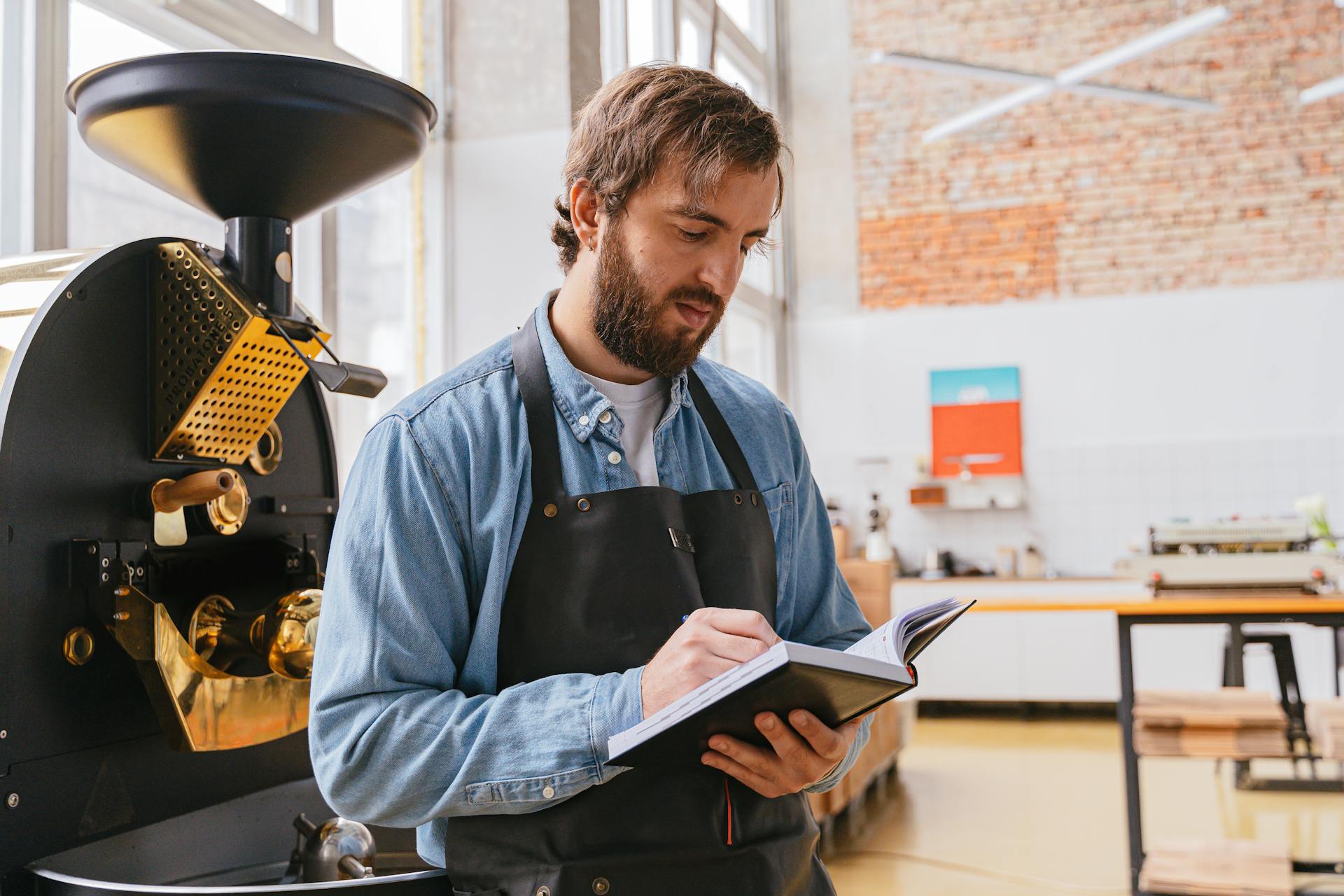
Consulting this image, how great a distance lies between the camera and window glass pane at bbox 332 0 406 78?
2.91 meters

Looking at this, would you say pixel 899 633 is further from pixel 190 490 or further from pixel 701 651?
pixel 190 490

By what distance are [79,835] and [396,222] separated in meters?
2.19

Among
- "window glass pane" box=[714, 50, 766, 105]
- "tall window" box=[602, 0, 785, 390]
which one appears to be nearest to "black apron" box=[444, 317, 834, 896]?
"tall window" box=[602, 0, 785, 390]

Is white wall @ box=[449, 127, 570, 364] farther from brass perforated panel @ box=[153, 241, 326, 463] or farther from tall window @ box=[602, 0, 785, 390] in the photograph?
tall window @ box=[602, 0, 785, 390]

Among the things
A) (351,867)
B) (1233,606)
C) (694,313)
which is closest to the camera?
(694,313)

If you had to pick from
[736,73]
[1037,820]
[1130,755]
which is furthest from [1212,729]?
[736,73]

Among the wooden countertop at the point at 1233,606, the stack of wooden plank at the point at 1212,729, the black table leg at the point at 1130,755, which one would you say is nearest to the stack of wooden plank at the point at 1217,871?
the black table leg at the point at 1130,755

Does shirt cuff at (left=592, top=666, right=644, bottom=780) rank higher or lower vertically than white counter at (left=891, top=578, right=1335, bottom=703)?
higher

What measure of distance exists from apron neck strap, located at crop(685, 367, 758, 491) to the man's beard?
11cm

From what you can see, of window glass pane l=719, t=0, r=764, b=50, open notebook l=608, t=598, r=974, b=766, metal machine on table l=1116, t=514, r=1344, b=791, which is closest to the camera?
open notebook l=608, t=598, r=974, b=766

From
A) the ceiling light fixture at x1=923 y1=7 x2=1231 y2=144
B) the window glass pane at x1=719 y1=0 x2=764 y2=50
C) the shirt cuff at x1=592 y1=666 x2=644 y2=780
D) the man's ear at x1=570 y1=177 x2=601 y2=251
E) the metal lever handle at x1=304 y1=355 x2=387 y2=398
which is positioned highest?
the window glass pane at x1=719 y1=0 x2=764 y2=50

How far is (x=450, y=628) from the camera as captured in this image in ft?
3.82

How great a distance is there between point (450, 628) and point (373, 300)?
6.77ft

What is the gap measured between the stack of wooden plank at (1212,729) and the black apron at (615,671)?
260cm
